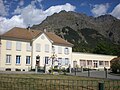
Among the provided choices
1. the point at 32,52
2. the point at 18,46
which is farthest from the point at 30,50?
the point at 18,46

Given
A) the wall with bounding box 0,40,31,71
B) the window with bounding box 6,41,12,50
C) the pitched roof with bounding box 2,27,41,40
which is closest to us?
the wall with bounding box 0,40,31,71

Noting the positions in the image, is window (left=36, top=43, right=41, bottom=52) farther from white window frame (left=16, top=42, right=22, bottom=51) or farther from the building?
white window frame (left=16, top=42, right=22, bottom=51)

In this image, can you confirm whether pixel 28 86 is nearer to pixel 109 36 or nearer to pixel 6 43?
pixel 6 43

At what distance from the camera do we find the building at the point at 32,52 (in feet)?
165

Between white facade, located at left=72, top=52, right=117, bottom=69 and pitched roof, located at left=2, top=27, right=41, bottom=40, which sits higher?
pitched roof, located at left=2, top=27, right=41, bottom=40

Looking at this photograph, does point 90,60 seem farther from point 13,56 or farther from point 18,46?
point 13,56

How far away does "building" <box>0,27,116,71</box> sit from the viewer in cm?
5031

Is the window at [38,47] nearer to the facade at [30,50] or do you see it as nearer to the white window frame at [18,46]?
the facade at [30,50]

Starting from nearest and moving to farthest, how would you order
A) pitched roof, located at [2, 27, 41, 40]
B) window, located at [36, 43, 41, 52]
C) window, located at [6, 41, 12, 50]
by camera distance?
window, located at [6, 41, 12, 50]
pitched roof, located at [2, 27, 41, 40]
window, located at [36, 43, 41, 52]

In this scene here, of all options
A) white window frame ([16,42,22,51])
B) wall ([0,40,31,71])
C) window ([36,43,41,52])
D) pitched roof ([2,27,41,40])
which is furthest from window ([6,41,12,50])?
window ([36,43,41,52])

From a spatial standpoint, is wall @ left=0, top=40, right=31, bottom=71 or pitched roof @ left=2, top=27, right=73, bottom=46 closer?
wall @ left=0, top=40, right=31, bottom=71

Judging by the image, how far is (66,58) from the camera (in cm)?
6044

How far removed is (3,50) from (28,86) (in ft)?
124

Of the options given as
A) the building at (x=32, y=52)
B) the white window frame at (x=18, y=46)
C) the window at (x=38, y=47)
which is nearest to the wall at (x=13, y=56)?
the building at (x=32, y=52)
